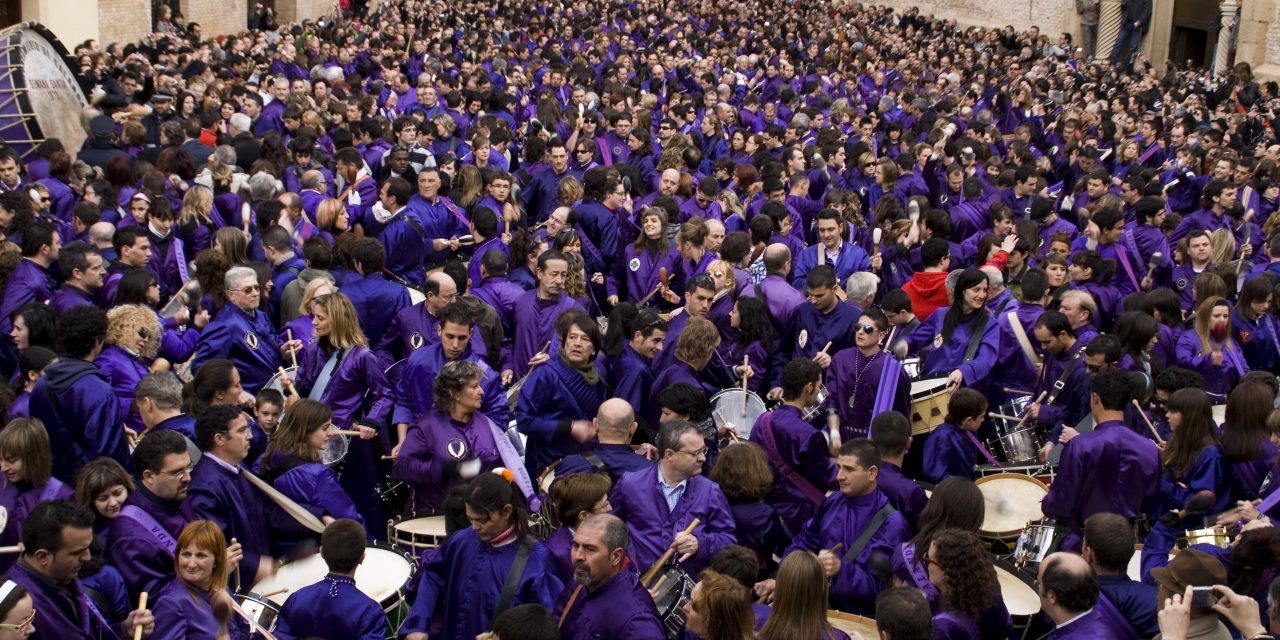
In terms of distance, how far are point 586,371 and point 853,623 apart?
2470mm

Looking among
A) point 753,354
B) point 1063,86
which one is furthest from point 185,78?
point 1063,86

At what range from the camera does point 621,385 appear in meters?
7.86

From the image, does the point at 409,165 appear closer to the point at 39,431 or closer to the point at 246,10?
the point at 39,431

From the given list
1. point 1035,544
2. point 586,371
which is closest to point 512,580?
point 586,371

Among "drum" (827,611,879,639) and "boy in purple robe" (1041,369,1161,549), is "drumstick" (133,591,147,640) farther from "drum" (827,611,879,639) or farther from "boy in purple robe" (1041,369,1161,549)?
"boy in purple robe" (1041,369,1161,549)

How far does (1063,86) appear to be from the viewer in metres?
23.0

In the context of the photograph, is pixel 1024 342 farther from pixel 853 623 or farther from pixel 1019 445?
pixel 853 623

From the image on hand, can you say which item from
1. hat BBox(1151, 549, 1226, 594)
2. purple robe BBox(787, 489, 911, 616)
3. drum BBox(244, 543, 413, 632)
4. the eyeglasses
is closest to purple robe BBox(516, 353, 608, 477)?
A: drum BBox(244, 543, 413, 632)

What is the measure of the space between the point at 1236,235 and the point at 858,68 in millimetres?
13577

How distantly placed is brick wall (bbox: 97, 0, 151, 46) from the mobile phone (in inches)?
977

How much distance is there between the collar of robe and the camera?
7.48 metres

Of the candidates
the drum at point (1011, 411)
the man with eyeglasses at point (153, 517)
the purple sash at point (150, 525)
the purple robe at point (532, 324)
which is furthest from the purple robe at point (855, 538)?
the purple robe at point (532, 324)

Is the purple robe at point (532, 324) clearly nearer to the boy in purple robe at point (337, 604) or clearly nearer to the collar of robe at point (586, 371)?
the collar of robe at point (586, 371)

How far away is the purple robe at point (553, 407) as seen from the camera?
740 cm
